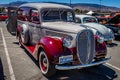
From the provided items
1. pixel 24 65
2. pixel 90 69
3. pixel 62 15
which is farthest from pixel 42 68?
pixel 62 15

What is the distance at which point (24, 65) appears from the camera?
7062mm

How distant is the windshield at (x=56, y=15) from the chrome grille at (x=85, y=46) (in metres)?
1.99

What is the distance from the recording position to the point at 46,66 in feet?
19.6

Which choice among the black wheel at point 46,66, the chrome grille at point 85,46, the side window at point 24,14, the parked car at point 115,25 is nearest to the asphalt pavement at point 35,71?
the black wheel at point 46,66

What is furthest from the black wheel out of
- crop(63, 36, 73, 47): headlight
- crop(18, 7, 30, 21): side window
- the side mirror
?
crop(18, 7, 30, 21): side window

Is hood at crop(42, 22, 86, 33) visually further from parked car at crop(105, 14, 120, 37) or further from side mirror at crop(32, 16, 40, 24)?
parked car at crop(105, 14, 120, 37)

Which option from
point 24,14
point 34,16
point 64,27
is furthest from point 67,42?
point 24,14

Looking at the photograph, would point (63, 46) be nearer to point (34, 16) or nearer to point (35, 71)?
point (35, 71)

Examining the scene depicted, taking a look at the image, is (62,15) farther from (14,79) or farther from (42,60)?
(14,79)

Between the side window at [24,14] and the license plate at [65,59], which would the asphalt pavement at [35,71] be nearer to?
the license plate at [65,59]

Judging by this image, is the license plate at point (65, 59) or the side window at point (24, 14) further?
the side window at point (24, 14)

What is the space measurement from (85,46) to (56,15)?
225 centimetres

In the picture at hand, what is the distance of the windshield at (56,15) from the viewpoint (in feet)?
23.8

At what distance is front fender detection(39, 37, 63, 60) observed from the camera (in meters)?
5.45
